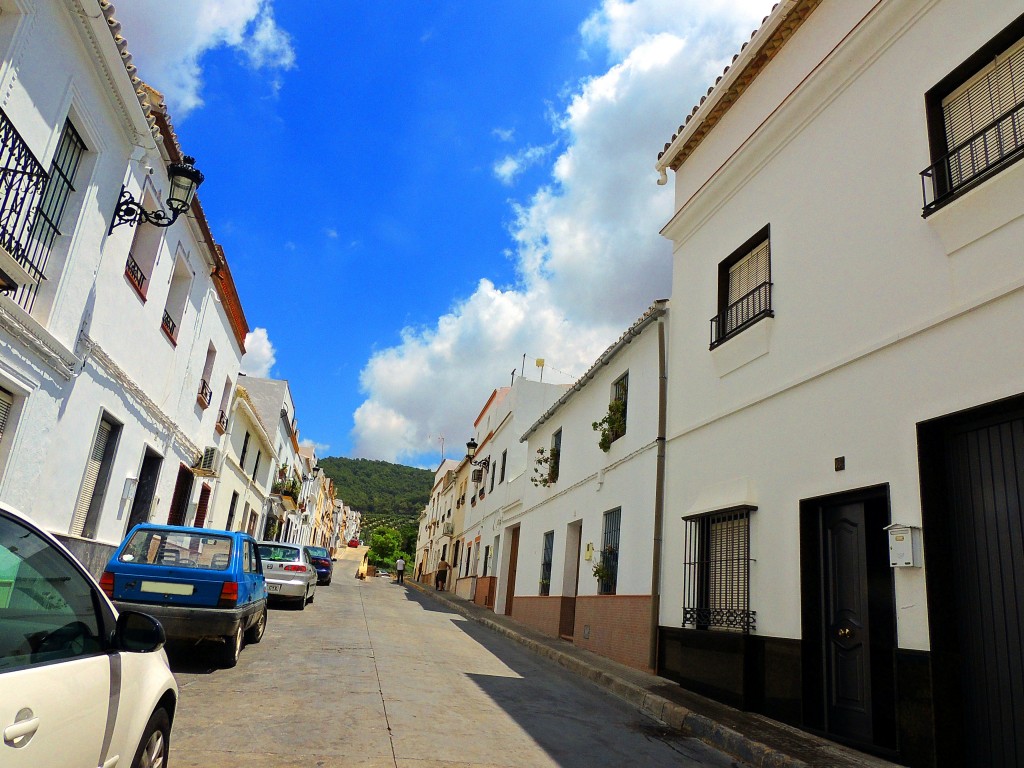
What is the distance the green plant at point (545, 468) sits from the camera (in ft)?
61.2

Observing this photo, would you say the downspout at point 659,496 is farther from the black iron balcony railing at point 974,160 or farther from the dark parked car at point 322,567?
the dark parked car at point 322,567

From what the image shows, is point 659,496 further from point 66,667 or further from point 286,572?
point 66,667

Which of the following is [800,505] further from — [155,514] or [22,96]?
[155,514]

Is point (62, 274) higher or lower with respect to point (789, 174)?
lower

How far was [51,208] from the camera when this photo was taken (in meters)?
8.35

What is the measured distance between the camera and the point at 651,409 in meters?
11.9

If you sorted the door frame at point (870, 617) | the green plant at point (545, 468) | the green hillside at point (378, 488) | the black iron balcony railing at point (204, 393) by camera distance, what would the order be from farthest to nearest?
the green hillside at point (378, 488) < the green plant at point (545, 468) < the black iron balcony railing at point (204, 393) < the door frame at point (870, 617)

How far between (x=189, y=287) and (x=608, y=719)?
11.1 meters

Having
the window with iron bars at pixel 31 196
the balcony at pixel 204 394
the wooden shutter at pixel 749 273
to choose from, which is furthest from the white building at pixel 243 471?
the wooden shutter at pixel 749 273

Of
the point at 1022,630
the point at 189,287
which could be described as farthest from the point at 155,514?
the point at 1022,630

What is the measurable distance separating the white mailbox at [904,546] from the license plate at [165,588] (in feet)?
22.8

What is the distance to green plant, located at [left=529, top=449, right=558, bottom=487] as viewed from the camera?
18.6 m

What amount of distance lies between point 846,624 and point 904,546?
1.31 metres

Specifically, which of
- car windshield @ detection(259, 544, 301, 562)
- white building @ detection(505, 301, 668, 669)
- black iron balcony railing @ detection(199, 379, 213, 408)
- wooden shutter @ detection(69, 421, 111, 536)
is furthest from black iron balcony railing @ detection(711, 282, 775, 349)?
black iron balcony railing @ detection(199, 379, 213, 408)
